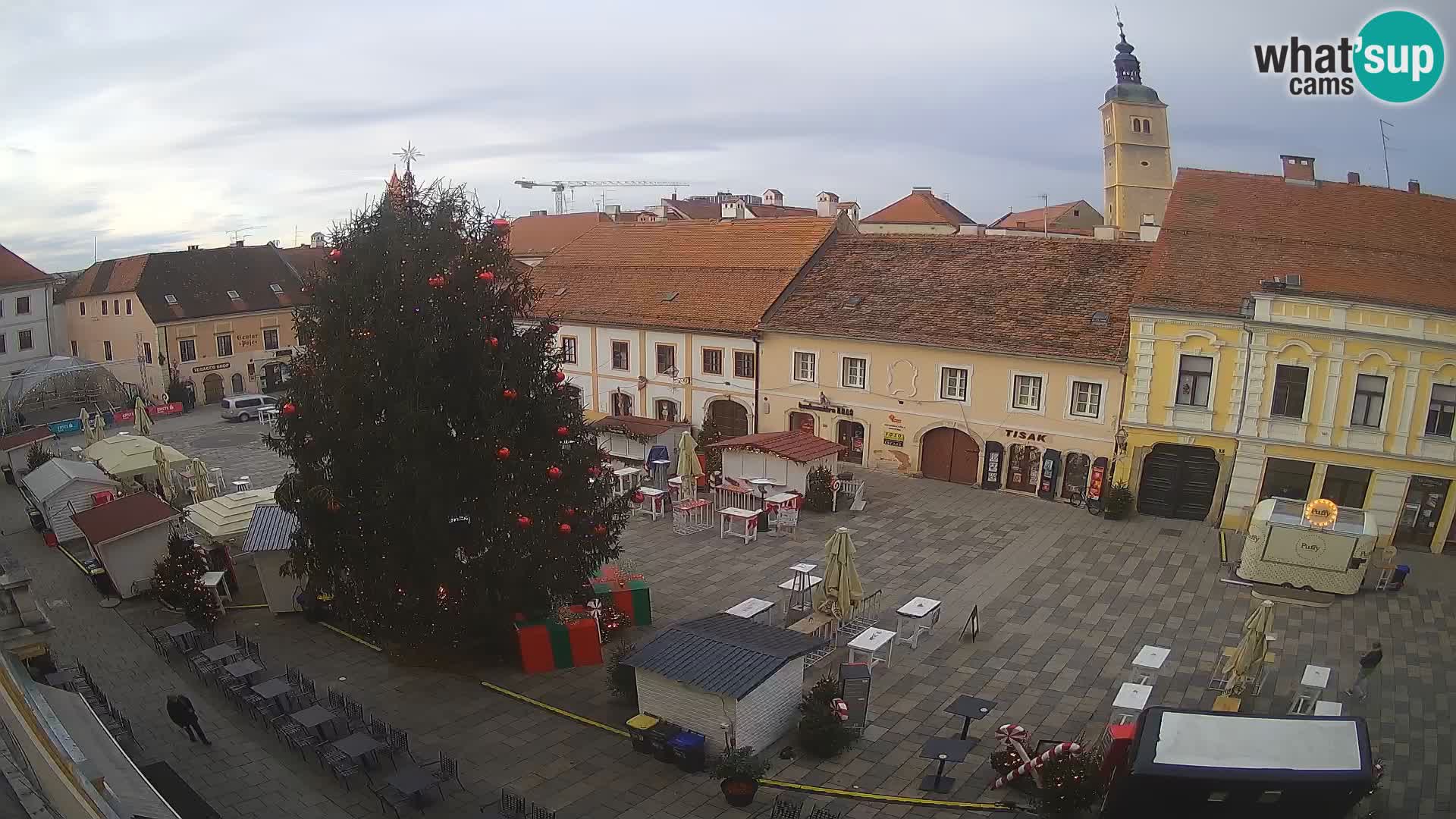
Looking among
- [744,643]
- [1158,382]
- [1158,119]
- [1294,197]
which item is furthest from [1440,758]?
[1158,119]

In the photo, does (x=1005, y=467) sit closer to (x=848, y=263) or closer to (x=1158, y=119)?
(x=848, y=263)

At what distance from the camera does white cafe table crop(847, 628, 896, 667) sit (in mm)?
16719

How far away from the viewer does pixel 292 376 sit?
1642cm

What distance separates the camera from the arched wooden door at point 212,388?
50.6m

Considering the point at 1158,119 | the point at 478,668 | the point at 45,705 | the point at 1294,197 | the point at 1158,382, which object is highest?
the point at 1158,119

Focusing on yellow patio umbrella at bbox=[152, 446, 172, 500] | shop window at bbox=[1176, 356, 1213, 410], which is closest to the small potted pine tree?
shop window at bbox=[1176, 356, 1213, 410]

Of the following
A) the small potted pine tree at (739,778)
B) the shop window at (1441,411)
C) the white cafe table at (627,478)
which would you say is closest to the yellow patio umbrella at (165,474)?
the white cafe table at (627,478)

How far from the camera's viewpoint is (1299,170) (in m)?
28.6

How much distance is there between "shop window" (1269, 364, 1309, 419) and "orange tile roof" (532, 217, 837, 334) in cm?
1607

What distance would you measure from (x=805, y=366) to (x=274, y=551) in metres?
18.3

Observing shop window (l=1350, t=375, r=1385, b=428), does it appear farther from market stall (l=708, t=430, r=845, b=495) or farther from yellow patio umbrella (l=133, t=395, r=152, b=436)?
yellow patio umbrella (l=133, t=395, r=152, b=436)

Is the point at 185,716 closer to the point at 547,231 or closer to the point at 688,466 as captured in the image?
the point at 688,466

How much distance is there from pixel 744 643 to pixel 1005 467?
54.3ft

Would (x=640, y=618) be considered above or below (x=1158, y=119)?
below
